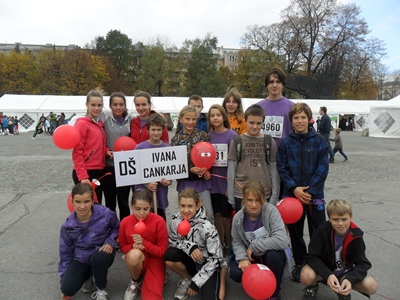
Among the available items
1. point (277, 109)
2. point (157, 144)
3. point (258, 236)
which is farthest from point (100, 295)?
point (277, 109)

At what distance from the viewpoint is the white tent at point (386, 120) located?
22.6 metres

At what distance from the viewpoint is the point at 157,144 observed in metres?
3.84

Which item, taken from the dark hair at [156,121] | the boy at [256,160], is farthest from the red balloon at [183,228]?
the dark hair at [156,121]

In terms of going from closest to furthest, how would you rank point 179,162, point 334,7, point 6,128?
point 179,162 < point 6,128 < point 334,7

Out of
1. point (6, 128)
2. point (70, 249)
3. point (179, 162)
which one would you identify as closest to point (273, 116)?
point (179, 162)

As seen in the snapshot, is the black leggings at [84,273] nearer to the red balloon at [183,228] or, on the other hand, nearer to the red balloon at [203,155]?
the red balloon at [183,228]

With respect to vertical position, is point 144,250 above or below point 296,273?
above

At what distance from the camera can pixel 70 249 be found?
3154mm

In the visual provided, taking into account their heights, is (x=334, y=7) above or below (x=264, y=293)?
above

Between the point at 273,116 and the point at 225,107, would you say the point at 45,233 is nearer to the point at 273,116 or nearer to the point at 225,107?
the point at 225,107

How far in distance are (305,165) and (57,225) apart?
4.04 meters

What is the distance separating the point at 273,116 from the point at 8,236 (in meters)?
4.20

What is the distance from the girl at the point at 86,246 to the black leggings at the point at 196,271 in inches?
24.6

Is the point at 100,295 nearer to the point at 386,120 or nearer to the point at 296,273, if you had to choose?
the point at 296,273
